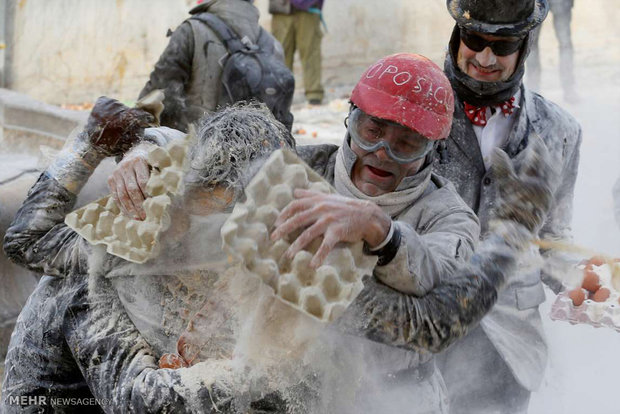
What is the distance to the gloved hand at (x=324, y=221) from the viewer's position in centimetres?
191

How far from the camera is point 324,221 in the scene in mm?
1909

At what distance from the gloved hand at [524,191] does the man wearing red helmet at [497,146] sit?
1039 mm

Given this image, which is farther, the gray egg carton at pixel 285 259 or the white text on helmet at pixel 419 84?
the white text on helmet at pixel 419 84

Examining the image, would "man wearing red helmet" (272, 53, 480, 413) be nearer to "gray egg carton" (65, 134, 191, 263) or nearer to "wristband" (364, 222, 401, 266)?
"wristband" (364, 222, 401, 266)

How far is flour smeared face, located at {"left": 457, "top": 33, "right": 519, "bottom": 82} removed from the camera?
11.3ft

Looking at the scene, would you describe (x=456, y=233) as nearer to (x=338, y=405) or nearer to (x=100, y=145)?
(x=338, y=405)

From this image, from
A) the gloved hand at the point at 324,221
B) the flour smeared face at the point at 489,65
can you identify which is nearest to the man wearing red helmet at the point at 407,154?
the gloved hand at the point at 324,221

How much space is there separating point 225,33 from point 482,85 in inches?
112

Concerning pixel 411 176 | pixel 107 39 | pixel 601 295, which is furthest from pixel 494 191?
pixel 107 39

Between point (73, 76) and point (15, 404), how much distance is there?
34.7 ft

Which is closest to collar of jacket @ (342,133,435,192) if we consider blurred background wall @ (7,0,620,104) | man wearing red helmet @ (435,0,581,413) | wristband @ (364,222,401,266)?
wristband @ (364,222,401,266)

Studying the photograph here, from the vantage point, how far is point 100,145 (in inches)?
105

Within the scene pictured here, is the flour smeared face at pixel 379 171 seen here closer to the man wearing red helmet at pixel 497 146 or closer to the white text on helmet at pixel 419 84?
the white text on helmet at pixel 419 84

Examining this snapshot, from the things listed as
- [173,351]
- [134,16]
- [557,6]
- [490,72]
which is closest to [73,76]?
[134,16]
